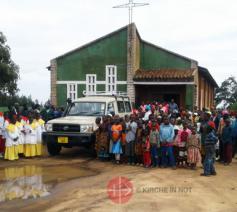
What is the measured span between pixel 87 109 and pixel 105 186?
219 inches

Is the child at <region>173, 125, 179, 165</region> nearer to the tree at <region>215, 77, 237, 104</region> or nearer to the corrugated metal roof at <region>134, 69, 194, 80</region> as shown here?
the corrugated metal roof at <region>134, 69, 194, 80</region>

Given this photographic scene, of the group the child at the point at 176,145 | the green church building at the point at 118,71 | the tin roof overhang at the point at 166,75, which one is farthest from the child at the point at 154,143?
the green church building at the point at 118,71

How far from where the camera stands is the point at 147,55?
26.6m

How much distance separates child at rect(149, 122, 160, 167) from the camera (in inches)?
488

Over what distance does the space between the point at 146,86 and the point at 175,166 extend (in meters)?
13.6

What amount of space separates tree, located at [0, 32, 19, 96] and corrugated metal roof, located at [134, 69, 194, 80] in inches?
401

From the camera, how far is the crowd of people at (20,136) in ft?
45.1

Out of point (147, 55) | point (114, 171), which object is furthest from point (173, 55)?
point (114, 171)

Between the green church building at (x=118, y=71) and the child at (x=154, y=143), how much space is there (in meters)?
12.1

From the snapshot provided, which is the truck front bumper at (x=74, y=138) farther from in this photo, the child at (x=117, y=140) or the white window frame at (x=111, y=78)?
the white window frame at (x=111, y=78)

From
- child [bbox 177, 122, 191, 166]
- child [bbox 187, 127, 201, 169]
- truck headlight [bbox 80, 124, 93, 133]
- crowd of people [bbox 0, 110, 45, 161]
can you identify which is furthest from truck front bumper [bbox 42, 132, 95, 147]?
child [bbox 187, 127, 201, 169]

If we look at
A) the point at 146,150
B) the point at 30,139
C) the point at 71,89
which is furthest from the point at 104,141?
the point at 71,89

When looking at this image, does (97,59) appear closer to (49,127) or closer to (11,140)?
(49,127)

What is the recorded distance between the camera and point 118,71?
82.7ft
